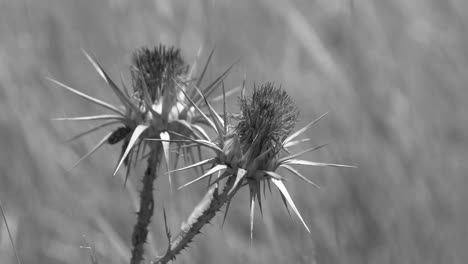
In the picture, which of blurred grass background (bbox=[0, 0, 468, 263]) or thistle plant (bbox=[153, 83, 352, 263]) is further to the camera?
blurred grass background (bbox=[0, 0, 468, 263])

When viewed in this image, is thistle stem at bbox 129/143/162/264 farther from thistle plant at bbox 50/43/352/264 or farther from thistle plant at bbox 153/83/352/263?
thistle plant at bbox 153/83/352/263

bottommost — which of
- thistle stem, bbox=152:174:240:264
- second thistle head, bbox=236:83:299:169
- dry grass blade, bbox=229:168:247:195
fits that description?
thistle stem, bbox=152:174:240:264

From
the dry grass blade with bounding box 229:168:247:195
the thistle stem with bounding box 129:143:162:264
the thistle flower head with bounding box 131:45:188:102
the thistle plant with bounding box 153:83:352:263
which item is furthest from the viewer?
the thistle flower head with bounding box 131:45:188:102

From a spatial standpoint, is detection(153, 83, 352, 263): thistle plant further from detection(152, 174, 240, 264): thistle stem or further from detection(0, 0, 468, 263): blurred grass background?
detection(0, 0, 468, 263): blurred grass background

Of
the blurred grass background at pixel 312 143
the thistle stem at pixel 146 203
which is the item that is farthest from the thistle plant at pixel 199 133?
the blurred grass background at pixel 312 143

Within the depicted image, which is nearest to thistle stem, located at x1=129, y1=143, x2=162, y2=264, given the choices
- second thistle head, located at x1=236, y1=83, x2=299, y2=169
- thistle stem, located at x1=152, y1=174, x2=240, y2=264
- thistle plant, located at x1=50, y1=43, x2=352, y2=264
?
thistle plant, located at x1=50, y1=43, x2=352, y2=264

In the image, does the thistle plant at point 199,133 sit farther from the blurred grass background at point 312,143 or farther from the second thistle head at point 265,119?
the blurred grass background at point 312,143

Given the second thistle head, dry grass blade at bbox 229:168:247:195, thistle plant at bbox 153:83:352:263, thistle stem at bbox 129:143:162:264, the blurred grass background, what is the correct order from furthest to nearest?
the blurred grass background → thistle stem at bbox 129:143:162:264 → the second thistle head → thistle plant at bbox 153:83:352:263 → dry grass blade at bbox 229:168:247:195

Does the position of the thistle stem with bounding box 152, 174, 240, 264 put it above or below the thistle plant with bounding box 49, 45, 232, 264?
below
